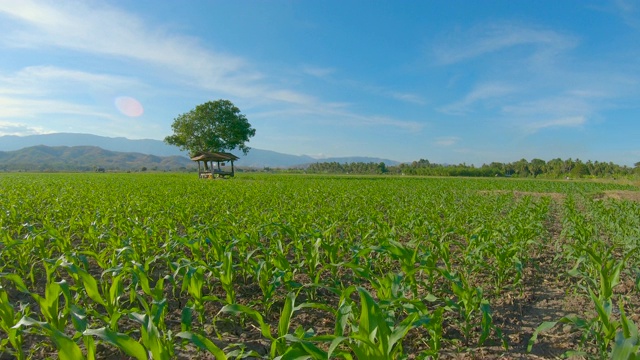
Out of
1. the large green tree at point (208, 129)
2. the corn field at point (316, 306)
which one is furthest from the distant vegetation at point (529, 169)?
the corn field at point (316, 306)

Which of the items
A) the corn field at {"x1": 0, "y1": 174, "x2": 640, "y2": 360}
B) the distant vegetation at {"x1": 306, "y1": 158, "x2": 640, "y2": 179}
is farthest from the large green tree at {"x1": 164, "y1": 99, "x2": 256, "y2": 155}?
the distant vegetation at {"x1": 306, "y1": 158, "x2": 640, "y2": 179}

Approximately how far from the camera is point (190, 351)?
10.4ft

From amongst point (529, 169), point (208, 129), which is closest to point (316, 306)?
point (208, 129)

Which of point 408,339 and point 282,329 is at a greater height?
point 282,329

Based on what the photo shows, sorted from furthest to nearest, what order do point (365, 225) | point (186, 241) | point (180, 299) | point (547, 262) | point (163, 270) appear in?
1. point (365, 225)
2. point (547, 262)
3. point (163, 270)
4. point (186, 241)
5. point (180, 299)

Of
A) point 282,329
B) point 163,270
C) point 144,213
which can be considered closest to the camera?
point 282,329

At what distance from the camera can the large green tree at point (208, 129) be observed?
44562mm

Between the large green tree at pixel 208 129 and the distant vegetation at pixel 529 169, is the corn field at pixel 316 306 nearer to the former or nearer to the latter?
the large green tree at pixel 208 129

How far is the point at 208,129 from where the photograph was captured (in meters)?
44.9

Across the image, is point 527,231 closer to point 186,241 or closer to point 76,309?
point 186,241

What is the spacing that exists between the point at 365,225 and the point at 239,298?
153 inches

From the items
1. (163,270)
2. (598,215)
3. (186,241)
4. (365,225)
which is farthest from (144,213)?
(598,215)

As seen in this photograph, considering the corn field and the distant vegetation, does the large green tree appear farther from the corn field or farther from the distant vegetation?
the distant vegetation

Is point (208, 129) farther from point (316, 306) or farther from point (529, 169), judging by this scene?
point (529, 169)
